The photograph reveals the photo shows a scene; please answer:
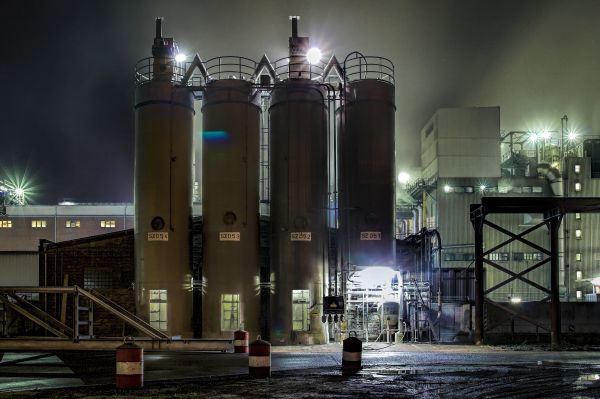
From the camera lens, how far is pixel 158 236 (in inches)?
1310

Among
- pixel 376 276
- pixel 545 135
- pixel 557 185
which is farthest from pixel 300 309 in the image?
pixel 545 135

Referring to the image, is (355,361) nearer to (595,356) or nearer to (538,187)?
(595,356)

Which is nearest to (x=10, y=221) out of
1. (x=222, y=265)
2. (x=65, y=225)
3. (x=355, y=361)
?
(x=65, y=225)

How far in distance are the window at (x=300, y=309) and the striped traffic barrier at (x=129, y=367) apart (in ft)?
60.4

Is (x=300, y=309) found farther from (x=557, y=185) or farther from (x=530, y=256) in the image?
(x=557, y=185)

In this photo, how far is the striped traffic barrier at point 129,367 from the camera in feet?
48.1

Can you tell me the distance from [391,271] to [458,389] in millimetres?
18766

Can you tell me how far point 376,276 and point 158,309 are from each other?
969 cm

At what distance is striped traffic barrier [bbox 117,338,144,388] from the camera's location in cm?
1466

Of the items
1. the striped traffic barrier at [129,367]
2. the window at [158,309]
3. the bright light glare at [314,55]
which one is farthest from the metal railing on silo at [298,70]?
the striped traffic barrier at [129,367]

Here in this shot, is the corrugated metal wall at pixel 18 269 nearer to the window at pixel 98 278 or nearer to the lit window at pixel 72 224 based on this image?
the window at pixel 98 278

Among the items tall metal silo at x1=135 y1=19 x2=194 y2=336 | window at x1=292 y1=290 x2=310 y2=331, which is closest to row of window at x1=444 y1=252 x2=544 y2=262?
window at x1=292 y1=290 x2=310 y2=331

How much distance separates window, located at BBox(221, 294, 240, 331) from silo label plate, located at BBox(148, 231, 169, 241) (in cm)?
364

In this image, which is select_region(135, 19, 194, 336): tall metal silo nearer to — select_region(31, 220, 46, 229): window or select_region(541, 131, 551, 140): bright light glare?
select_region(31, 220, 46, 229): window
